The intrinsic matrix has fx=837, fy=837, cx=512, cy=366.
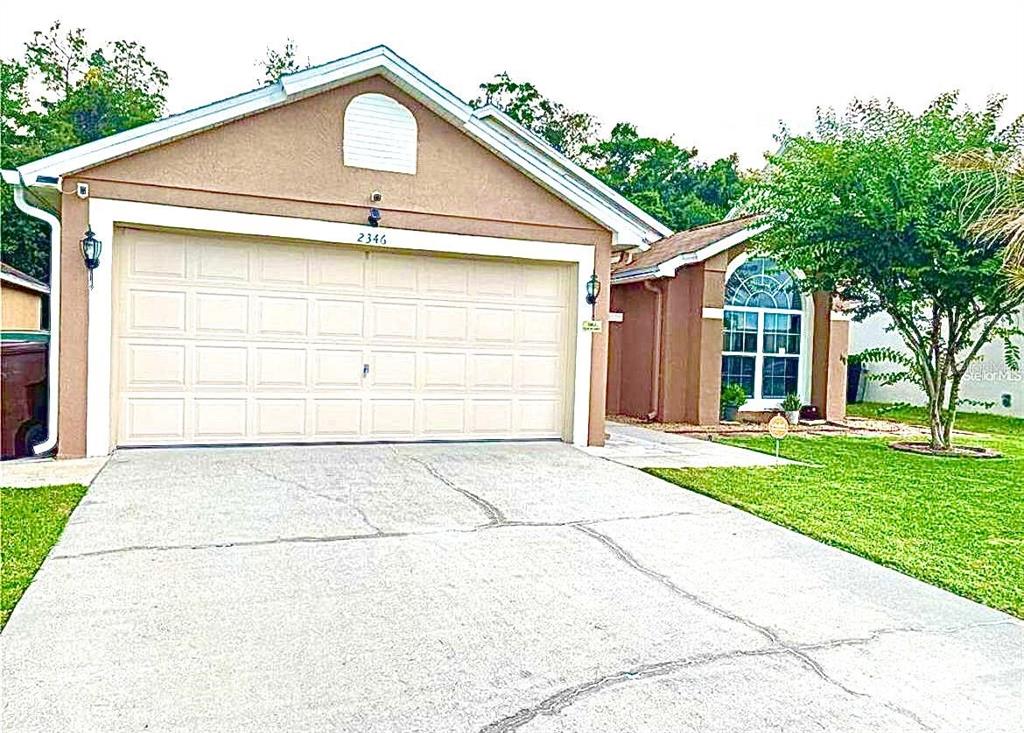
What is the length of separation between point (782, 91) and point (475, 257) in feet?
70.2

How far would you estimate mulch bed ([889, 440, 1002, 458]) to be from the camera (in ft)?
37.7

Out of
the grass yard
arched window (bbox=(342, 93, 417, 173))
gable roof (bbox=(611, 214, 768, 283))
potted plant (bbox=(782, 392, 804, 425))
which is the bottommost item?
the grass yard

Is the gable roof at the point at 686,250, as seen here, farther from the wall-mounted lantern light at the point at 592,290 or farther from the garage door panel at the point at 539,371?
the garage door panel at the point at 539,371

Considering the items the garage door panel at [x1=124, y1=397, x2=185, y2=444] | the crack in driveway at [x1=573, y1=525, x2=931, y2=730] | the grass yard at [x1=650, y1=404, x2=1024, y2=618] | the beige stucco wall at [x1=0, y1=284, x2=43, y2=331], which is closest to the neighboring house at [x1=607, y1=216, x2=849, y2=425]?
the grass yard at [x1=650, y1=404, x2=1024, y2=618]

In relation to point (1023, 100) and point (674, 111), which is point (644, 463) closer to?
point (1023, 100)

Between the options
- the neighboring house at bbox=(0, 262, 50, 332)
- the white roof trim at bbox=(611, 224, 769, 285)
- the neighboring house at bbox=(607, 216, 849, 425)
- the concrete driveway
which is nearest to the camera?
the concrete driveway

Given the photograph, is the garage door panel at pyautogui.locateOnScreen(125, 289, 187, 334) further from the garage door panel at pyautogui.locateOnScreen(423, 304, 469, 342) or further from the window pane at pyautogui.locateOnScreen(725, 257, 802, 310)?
the window pane at pyautogui.locateOnScreen(725, 257, 802, 310)

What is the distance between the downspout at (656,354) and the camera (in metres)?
14.7

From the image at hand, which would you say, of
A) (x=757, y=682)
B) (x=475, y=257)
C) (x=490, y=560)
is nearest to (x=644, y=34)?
(x=475, y=257)

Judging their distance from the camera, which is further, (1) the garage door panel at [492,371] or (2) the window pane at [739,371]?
(2) the window pane at [739,371]

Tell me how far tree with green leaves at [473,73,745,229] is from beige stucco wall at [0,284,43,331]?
18337 mm

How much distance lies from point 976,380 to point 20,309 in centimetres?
2002

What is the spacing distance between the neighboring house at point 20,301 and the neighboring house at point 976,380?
51.5ft

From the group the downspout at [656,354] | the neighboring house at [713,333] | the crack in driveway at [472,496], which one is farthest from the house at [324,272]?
the downspout at [656,354]
